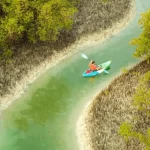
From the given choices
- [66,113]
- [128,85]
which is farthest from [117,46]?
[66,113]

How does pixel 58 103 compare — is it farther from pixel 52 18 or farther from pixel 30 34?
pixel 52 18

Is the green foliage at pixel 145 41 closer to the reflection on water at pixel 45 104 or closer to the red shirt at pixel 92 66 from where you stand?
the red shirt at pixel 92 66

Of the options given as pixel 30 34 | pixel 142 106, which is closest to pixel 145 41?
pixel 142 106

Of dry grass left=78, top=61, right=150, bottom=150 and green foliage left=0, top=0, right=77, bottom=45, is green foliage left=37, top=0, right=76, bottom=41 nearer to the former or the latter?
green foliage left=0, top=0, right=77, bottom=45

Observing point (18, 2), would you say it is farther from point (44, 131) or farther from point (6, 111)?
point (44, 131)

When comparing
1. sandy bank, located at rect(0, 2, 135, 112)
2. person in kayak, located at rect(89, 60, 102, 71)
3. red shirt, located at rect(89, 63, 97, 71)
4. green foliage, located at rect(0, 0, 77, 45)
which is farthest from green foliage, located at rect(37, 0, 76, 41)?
red shirt, located at rect(89, 63, 97, 71)

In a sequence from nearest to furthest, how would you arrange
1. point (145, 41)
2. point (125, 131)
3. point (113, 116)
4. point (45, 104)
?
1. point (125, 131)
2. point (113, 116)
3. point (45, 104)
4. point (145, 41)
